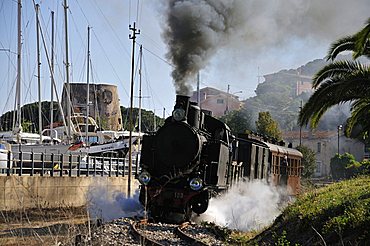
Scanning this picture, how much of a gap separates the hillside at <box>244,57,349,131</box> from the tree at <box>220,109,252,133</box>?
7668 millimetres

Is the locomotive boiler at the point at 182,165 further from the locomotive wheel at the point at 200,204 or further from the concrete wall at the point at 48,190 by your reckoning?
the concrete wall at the point at 48,190

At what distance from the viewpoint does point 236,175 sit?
1981 cm

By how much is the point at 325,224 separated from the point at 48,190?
45.4 feet

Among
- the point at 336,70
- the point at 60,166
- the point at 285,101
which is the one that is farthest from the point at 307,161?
the point at 336,70

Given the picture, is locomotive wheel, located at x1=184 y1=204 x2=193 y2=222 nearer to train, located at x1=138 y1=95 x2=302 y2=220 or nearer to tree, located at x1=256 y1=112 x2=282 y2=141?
train, located at x1=138 y1=95 x2=302 y2=220

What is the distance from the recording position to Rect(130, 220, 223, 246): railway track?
13141 mm

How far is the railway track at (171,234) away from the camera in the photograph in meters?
13.1

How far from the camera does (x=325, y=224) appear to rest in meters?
11.7

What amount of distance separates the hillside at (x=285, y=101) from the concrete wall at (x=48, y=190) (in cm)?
4156

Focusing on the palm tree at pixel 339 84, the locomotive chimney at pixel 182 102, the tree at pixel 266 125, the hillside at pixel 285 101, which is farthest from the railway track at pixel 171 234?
the hillside at pixel 285 101

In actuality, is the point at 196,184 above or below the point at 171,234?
above

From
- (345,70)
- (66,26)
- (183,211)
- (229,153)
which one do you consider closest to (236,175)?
(229,153)

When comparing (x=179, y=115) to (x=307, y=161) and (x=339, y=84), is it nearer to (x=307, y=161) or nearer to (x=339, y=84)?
(x=339, y=84)

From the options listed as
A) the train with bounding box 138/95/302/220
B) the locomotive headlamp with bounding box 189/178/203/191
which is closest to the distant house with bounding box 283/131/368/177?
the train with bounding box 138/95/302/220
